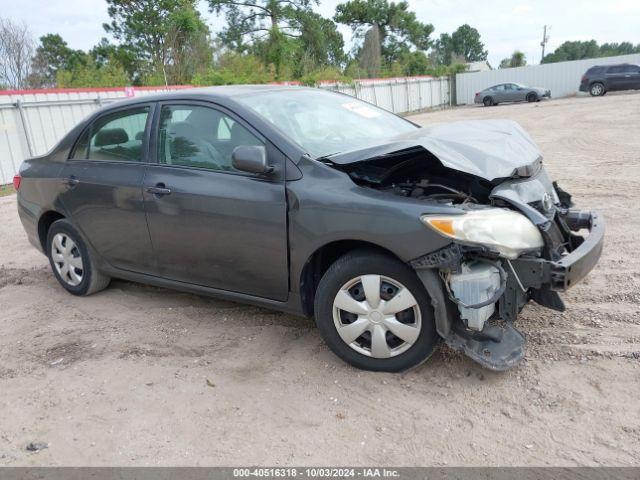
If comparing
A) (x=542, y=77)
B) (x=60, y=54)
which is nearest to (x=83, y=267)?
(x=542, y=77)

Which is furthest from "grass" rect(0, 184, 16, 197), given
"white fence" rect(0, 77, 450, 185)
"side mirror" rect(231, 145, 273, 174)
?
"side mirror" rect(231, 145, 273, 174)

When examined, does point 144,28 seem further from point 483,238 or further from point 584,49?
point 584,49

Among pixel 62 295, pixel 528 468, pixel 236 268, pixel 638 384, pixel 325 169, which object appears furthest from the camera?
pixel 62 295

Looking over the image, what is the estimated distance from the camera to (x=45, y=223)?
514cm

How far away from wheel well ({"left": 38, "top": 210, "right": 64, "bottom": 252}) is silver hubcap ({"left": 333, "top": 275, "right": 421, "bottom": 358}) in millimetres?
3057

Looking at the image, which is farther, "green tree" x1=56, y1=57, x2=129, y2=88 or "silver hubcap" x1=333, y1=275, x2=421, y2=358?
"green tree" x1=56, y1=57, x2=129, y2=88

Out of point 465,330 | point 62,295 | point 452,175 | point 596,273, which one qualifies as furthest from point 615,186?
point 62,295

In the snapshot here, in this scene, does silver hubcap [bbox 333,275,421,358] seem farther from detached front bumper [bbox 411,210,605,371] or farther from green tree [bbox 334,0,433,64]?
green tree [bbox 334,0,433,64]

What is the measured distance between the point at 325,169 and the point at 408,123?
1659mm

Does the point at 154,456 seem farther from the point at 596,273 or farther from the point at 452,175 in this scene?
the point at 596,273

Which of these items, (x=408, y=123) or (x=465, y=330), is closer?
(x=465, y=330)

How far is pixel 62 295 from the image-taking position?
5.09 m

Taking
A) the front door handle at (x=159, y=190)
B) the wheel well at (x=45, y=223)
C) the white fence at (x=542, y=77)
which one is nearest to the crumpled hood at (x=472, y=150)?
the front door handle at (x=159, y=190)

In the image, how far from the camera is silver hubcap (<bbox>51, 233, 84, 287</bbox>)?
16.0 feet
